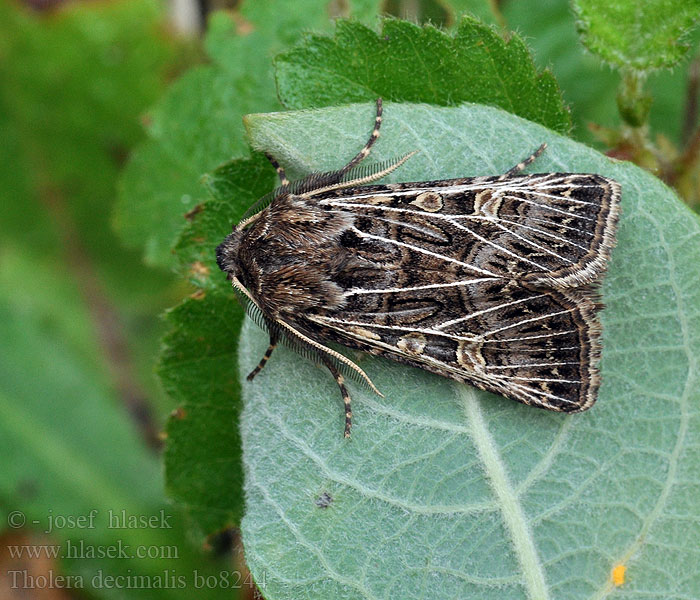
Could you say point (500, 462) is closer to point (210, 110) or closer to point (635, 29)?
point (635, 29)

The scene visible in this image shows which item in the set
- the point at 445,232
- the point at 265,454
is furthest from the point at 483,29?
the point at 265,454

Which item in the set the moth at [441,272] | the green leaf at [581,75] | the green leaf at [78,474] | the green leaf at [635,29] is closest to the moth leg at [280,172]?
the moth at [441,272]

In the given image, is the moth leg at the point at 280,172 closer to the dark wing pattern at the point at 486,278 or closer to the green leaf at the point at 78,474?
the dark wing pattern at the point at 486,278

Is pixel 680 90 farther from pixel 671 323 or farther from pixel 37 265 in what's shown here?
pixel 37 265

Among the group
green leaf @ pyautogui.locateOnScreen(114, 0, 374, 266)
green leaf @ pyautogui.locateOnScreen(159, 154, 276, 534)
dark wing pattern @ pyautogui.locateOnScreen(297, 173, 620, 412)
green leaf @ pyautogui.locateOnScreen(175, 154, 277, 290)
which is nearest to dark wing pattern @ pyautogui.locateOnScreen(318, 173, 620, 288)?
dark wing pattern @ pyautogui.locateOnScreen(297, 173, 620, 412)

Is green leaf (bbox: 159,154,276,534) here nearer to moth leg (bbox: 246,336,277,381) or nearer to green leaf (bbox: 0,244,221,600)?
A: moth leg (bbox: 246,336,277,381)

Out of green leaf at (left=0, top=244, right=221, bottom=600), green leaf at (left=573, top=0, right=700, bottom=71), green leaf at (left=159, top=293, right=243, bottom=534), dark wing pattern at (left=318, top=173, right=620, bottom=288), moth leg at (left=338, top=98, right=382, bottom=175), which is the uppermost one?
green leaf at (left=573, top=0, right=700, bottom=71)
